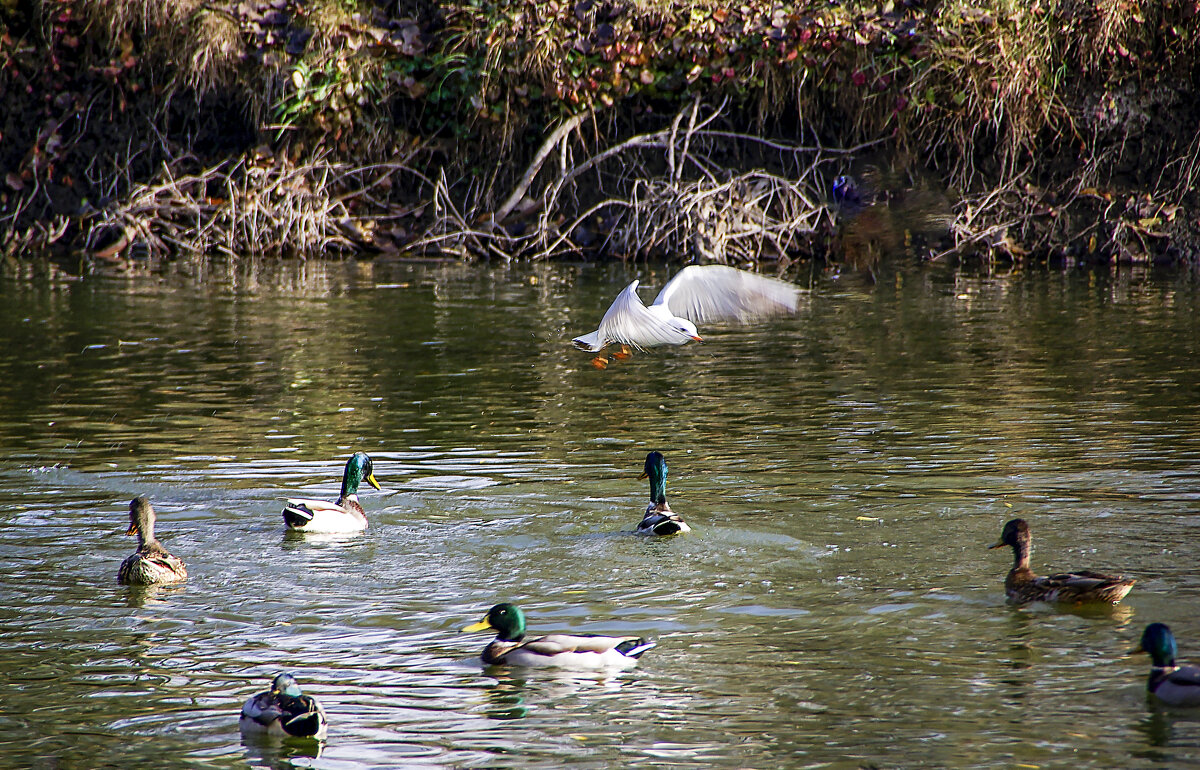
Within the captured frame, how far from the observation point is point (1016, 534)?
6.62 m

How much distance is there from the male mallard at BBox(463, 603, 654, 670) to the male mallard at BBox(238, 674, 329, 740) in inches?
35.9

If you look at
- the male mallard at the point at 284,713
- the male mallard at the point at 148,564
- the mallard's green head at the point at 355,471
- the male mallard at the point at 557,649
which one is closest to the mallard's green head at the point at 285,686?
the male mallard at the point at 284,713

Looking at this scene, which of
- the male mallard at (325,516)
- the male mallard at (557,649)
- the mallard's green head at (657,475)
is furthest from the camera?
the mallard's green head at (657,475)

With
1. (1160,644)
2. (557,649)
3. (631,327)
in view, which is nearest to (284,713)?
(557,649)

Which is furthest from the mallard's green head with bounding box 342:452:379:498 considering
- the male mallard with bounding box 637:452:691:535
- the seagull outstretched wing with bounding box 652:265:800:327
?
the seagull outstretched wing with bounding box 652:265:800:327

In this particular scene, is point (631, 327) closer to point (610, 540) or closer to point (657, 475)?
point (657, 475)

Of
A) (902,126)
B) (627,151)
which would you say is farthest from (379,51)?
(902,126)

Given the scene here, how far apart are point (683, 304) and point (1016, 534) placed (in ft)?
12.5

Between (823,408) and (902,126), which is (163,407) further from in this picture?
(902,126)

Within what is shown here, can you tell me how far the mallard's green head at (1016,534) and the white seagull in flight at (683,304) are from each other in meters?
3.05

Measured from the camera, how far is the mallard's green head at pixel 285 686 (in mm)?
4996

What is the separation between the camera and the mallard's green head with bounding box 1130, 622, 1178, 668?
17.6 ft

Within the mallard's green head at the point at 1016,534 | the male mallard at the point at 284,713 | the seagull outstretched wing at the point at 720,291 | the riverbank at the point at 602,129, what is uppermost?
the riverbank at the point at 602,129

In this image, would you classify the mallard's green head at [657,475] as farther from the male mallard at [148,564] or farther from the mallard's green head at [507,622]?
the male mallard at [148,564]
